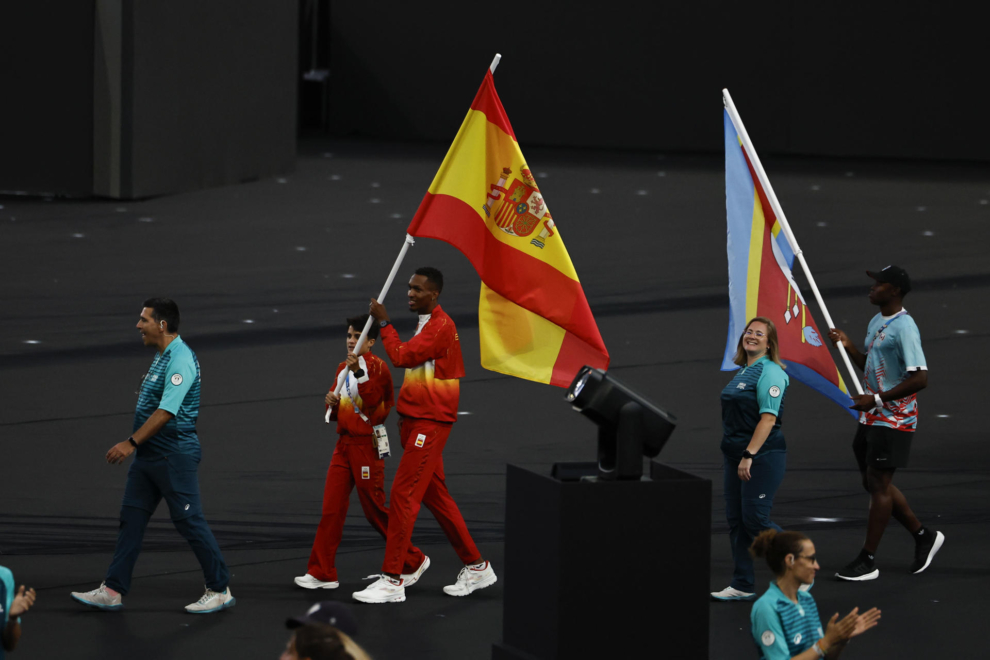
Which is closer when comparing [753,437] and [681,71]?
[753,437]

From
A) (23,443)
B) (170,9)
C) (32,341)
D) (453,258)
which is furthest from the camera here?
(170,9)

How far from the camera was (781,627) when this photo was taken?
570cm

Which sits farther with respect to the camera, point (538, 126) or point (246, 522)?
point (538, 126)

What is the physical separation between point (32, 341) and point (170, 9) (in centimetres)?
1027

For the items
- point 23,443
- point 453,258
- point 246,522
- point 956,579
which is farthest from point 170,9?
point 956,579

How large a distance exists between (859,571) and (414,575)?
2480 millimetres

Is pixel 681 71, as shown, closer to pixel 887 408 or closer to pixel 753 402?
pixel 887 408

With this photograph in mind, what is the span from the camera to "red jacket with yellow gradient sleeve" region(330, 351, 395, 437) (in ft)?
27.3

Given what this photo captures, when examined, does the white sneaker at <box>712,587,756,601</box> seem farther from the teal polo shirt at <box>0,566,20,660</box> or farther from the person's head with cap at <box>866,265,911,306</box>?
the teal polo shirt at <box>0,566,20,660</box>

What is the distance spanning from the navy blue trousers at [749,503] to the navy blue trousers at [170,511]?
268 centimetres

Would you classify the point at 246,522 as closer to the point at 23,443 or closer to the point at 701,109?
the point at 23,443

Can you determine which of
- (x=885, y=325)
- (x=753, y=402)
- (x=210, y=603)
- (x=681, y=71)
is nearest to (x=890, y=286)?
(x=885, y=325)

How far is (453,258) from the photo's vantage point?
68.3ft

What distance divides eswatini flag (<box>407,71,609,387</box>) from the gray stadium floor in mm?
1375
